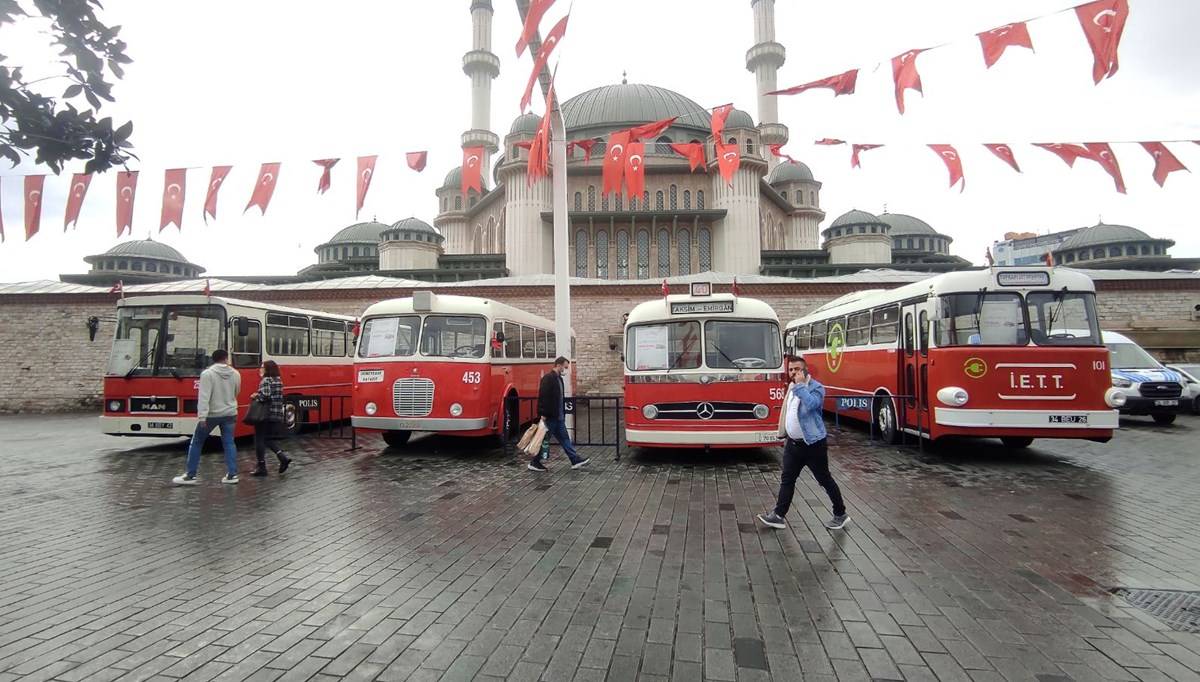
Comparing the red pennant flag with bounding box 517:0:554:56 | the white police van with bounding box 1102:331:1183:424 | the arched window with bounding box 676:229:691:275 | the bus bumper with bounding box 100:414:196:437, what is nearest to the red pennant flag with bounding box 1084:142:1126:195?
the white police van with bounding box 1102:331:1183:424

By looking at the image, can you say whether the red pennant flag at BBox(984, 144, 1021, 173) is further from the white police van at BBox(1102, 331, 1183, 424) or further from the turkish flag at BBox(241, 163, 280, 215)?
the turkish flag at BBox(241, 163, 280, 215)

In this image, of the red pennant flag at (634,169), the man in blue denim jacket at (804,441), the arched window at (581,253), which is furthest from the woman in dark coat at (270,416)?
the arched window at (581,253)

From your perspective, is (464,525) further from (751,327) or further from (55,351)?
(55,351)

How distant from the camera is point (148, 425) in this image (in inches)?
402

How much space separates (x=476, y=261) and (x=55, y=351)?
26.8 m

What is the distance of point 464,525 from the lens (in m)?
5.62

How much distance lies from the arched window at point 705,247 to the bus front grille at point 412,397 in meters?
35.3

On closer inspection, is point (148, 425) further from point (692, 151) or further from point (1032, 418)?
point (1032, 418)

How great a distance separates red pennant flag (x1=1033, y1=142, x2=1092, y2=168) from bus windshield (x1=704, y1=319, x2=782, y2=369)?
7.35 metres

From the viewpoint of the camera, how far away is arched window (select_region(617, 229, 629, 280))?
41250 mm

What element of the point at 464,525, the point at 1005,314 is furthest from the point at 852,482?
the point at 464,525

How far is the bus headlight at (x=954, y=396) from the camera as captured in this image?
8.34 meters

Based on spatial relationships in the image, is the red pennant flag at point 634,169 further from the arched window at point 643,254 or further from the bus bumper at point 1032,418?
the arched window at point 643,254

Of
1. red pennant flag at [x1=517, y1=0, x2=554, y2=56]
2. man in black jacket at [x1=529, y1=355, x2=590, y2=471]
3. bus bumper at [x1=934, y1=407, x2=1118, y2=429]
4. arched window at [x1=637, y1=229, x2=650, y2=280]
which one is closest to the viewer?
red pennant flag at [x1=517, y1=0, x2=554, y2=56]
